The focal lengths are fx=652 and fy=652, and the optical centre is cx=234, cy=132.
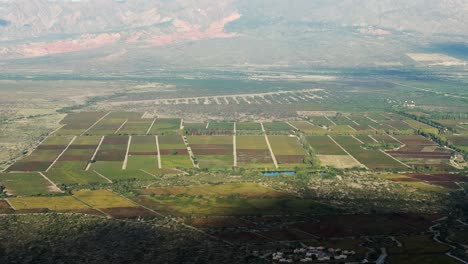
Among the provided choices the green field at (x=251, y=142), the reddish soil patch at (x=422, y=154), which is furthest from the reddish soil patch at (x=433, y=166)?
the green field at (x=251, y=142)

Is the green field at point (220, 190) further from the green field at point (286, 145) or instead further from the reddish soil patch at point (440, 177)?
the green field at point (286, 145)

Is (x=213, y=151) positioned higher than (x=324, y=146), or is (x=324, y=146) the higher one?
(x=213, y=151)

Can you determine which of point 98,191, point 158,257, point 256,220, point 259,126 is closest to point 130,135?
point 259,126

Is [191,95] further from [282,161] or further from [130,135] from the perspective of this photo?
[282,161]

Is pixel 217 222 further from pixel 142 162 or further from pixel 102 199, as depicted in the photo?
pixel 142 162

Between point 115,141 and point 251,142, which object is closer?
point 251,142

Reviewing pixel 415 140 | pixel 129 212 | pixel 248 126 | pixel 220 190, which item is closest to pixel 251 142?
pixel 248 126
